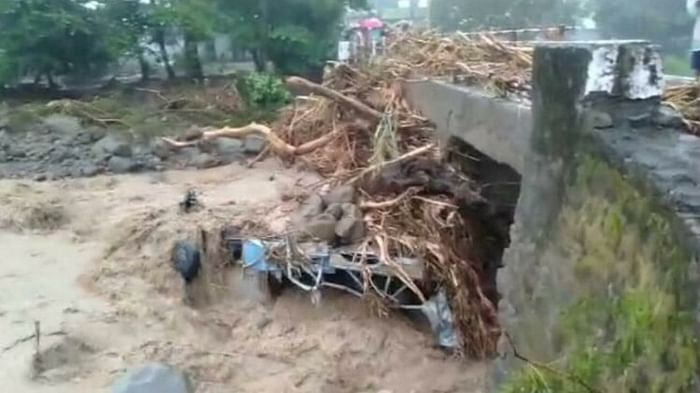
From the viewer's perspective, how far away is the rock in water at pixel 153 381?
247 inches

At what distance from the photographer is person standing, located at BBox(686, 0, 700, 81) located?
17.1 ft

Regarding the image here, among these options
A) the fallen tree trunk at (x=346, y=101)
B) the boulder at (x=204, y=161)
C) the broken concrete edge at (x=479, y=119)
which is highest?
the broken concrete edge at (x=479, y=119)

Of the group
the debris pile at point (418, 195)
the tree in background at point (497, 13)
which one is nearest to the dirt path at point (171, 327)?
the debris pile at point (418, 195)

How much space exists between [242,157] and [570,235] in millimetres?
10025

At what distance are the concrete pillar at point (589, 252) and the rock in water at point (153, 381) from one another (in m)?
2.74

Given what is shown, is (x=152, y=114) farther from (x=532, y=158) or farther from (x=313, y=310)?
(x=532, y=158)

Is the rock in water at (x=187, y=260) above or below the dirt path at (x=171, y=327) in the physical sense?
above

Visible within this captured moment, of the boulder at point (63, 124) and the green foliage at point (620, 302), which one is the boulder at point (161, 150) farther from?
the green foliage at point (620, 302)

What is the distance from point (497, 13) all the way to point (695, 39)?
9.97 m

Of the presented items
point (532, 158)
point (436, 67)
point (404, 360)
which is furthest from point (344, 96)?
point (532, 158)

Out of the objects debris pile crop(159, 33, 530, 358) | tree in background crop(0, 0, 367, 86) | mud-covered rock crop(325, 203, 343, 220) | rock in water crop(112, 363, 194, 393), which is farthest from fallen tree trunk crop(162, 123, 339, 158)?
tree in background crop(0, 0, 367, 86)

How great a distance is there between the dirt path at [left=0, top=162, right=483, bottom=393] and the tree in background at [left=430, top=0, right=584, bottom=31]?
7596 millimetres

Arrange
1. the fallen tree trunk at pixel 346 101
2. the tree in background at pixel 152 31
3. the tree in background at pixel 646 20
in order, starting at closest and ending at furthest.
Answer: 1. the tree in background at pixel 646 20
2. the fallen tree trunk at pixel 346 101
3. the tree in background at pixel 152 31

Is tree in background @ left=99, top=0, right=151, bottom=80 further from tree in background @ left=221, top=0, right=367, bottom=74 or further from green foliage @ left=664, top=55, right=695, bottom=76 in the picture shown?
green foliage @ left=664, top=55, right=695, bottom=76
